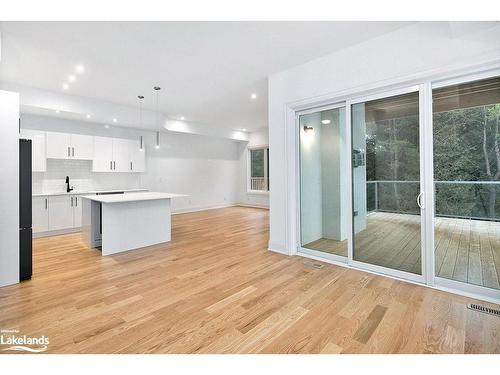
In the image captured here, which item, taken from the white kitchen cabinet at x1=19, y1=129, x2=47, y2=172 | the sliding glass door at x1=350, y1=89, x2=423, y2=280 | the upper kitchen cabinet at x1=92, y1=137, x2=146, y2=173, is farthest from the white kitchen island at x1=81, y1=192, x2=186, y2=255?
the sliding glass door at x1=350, y1=89, x2=423, y2=280

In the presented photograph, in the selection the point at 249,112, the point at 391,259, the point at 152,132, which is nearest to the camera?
the point at 391,259

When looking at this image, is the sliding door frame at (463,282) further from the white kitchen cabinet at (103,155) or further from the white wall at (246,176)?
the white wall at (246,176)

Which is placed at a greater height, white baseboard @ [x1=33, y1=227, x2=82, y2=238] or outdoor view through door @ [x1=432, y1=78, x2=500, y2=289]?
outdoor view through door @ [x1=432, y1=78, x2=500, y2=289]

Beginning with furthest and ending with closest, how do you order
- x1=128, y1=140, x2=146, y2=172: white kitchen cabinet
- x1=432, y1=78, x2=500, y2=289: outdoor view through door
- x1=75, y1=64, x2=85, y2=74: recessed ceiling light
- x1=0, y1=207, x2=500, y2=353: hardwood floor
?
x1=128, y1=140, x2=146, y2=172: white kitchen cabinet, x1=75, y1=64, x2=85, y2=74: recessed ceiling light, x1=432, y1=78, x2=500, y2=289: outdoor view through door, x1=0, y1=207, x2=500, y2=353: hardwood floor

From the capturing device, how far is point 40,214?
4.96 meters

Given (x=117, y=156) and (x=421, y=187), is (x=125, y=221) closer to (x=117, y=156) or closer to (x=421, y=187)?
(x=117, y=156)

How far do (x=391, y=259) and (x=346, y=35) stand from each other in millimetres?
2716

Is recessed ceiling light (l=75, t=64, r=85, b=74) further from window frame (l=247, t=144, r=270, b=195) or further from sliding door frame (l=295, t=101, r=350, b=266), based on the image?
window frame (l=247, t=144, r=270, b=195)

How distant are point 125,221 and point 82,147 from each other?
9.41ft

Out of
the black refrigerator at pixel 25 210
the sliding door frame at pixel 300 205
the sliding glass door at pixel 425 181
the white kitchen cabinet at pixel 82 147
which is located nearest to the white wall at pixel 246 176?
the sliding door frame at pixel 300 205

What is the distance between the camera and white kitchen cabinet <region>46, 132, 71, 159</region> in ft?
17.2
